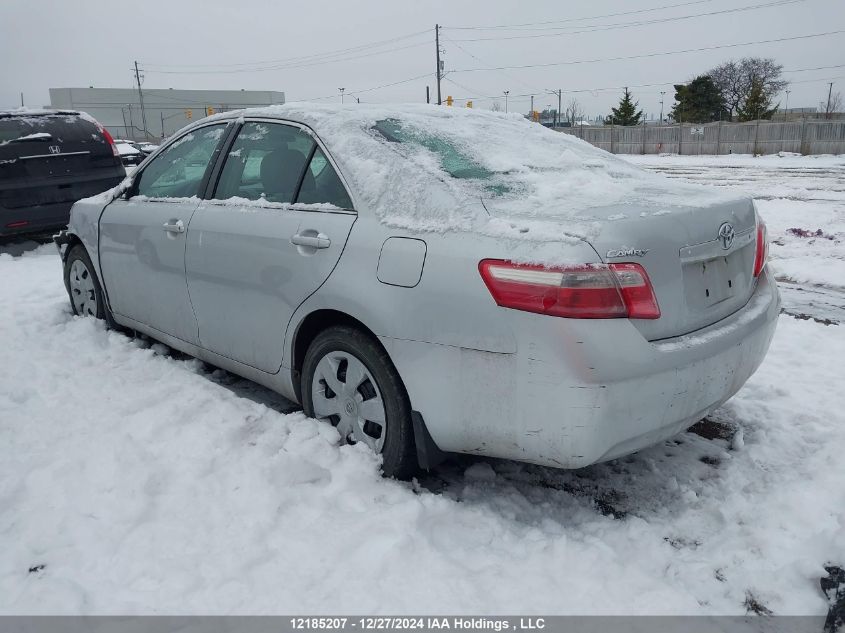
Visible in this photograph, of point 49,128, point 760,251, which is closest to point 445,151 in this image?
point 760,251

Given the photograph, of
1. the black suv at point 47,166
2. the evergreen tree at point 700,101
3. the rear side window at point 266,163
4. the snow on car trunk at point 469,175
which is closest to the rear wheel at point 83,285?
the rear side window at point 266,163

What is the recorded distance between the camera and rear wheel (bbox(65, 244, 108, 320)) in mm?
5055

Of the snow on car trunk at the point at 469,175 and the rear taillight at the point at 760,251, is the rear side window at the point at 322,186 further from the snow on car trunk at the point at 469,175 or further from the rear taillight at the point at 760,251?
the rear taillight at the point at 760,251

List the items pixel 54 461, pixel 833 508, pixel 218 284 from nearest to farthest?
1. pixel 833 508
2. pixel 54 461
3. pixel 218 284

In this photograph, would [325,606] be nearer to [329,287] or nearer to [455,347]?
[455,347]

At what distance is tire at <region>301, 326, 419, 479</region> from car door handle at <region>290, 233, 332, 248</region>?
380 mm

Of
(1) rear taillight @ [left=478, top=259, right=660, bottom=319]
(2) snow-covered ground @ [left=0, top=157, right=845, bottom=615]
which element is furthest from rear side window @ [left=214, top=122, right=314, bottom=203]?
(1) rear taillight @ [left=478, top=259, right=660, bottom=319]

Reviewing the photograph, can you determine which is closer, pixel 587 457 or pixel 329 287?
pixel 587 457

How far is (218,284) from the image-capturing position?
3596 mm

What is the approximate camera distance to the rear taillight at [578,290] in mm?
2283

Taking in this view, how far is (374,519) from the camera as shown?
105 inches

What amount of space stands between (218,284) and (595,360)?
7.08ft

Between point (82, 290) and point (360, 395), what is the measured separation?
3.37 meters

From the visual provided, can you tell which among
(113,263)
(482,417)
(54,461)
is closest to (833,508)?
(482,417)
